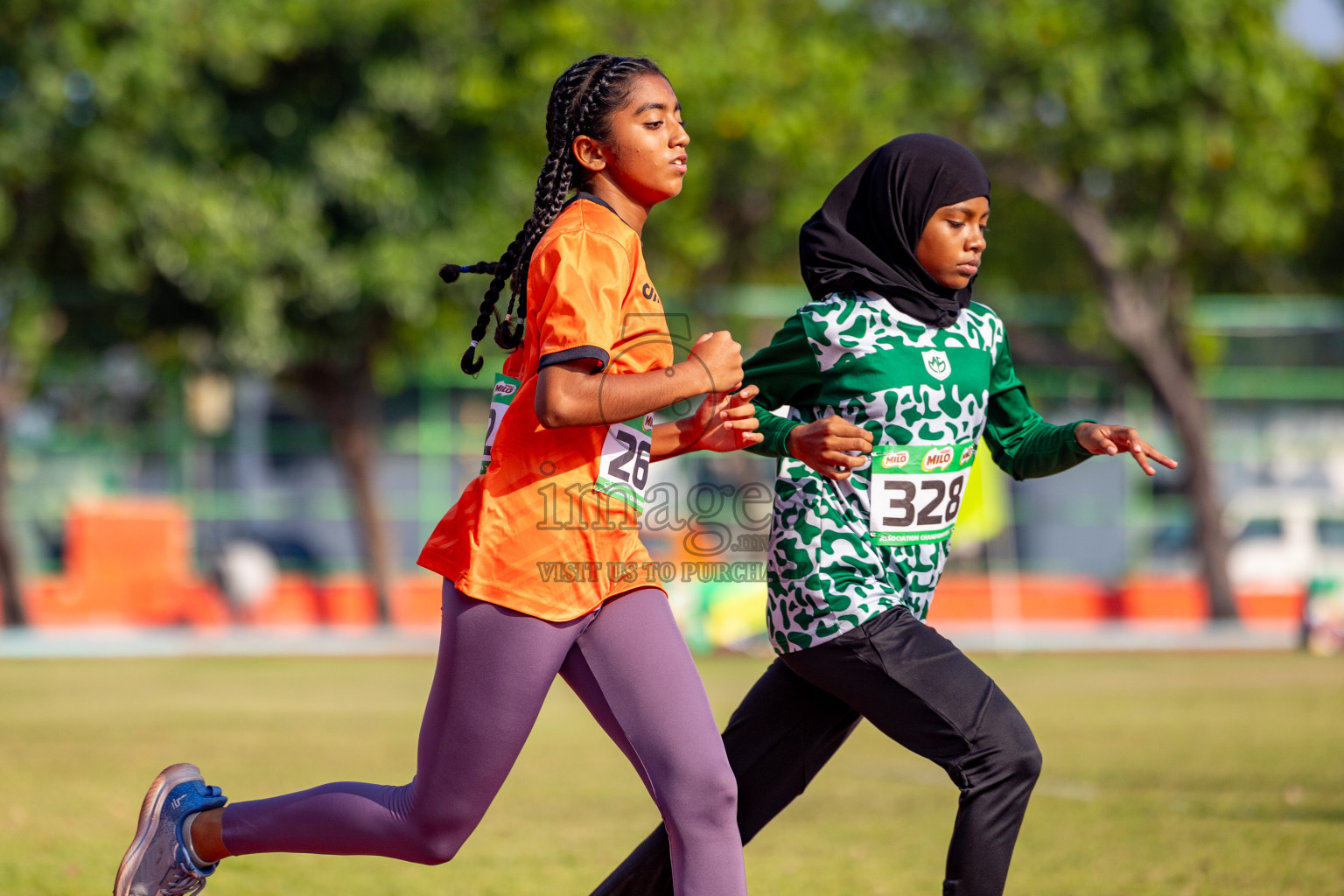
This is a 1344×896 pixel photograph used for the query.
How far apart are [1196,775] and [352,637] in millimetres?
16701

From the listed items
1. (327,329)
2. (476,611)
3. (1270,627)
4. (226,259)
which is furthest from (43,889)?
(1270,627)

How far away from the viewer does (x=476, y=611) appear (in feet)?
11.4

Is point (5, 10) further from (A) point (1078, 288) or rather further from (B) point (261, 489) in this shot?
(A) point (1078, 288)

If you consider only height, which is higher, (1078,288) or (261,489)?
(1078,288)

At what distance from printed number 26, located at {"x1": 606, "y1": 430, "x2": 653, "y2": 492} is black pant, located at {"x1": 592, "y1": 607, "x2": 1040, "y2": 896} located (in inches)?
25.1

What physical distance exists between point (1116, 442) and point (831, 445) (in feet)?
2.50

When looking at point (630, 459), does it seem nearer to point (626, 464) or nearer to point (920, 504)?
point (626, 464)

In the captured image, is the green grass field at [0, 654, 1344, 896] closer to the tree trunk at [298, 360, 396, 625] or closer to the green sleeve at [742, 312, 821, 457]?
the green sleeve at [742, 312, 821, 457]

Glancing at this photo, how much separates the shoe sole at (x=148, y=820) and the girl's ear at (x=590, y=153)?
5.90 ft

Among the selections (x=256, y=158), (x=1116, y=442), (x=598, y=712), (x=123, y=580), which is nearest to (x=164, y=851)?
(x=598, y=712)

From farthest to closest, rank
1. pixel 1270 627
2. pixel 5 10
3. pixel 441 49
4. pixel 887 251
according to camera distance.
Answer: pixel 1270 627 → pixel 441 49 → pixel 5 10 → pixel 887 251

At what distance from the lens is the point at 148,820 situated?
4.04 metres

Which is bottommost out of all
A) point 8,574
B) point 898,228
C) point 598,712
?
point 8,574

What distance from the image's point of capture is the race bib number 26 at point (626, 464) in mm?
3486
